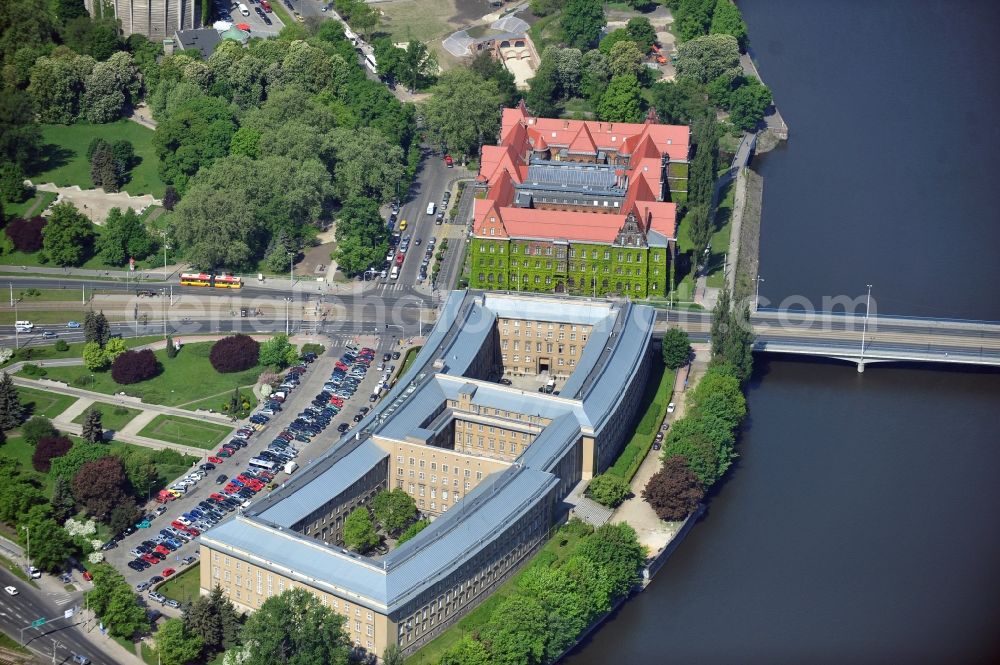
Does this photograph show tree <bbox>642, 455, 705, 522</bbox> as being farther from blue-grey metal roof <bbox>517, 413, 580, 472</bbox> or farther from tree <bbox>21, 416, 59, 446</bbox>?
tree <bbox>21, 416, 59, 446</bbox>

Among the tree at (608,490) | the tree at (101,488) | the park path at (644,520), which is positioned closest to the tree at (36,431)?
the tree at (101,488)

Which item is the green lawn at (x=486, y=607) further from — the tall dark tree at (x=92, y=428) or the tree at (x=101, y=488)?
the tall dark tree at (x=92, y=428)

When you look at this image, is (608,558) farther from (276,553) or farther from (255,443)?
(255,443)

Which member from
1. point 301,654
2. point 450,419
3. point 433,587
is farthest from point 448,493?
point 301,654

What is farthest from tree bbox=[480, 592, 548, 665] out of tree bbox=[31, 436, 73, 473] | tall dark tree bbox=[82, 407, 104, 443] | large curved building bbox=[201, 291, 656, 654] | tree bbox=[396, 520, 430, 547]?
tree bbox=[31, 436, 73, 473]

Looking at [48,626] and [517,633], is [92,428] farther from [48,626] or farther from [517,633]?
[517,633]

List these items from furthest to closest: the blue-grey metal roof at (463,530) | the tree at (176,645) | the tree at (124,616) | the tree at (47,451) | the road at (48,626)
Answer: the tree at (47,451) → the tree at (124,616) → the road at (48,626) → the blue-grey metal roof at (463,530) → the tree at (176,645)
